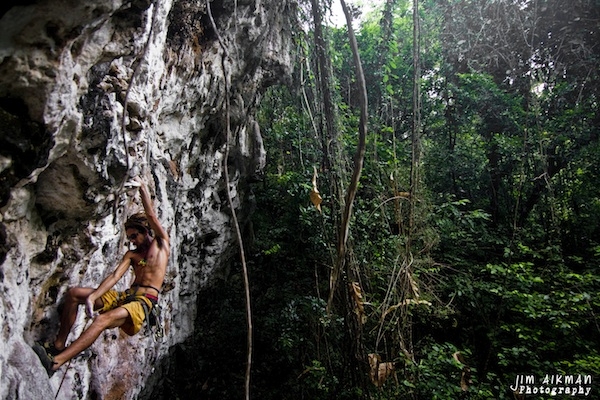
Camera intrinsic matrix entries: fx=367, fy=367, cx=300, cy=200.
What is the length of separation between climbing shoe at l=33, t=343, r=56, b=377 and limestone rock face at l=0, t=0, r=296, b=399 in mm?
92

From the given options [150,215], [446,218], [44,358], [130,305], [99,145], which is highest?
[446,218]

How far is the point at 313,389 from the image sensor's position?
4.75 meters

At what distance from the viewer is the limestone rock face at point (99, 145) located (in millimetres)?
1650

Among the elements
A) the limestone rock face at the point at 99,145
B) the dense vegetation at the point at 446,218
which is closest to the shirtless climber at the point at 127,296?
the limestone rock face at the point at 99,145

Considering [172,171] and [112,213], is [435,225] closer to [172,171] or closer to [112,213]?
[172,171]

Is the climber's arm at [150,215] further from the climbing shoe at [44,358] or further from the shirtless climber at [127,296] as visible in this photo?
the climbing shoe at [44,358]

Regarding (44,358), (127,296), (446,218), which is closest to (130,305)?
(127,296)

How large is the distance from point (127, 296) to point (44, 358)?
2.32 ft

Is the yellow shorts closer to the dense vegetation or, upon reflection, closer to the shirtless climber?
the shirtless climber

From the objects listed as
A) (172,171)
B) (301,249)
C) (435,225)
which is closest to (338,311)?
(301,249)

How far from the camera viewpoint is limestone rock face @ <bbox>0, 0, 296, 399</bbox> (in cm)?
165

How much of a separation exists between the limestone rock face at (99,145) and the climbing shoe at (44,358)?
9 centimetres

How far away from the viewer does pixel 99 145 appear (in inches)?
92.7

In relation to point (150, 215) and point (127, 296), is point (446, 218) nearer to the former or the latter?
point (150, 215)
